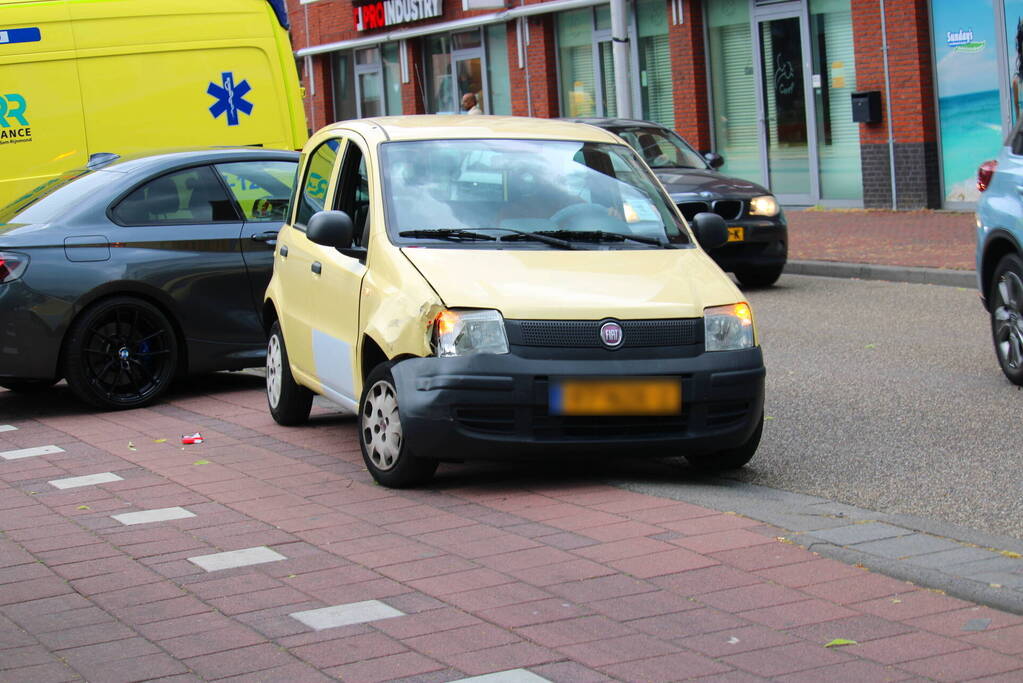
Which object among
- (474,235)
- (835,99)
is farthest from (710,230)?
(835,99)

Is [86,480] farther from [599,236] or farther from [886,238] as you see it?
[886,238]

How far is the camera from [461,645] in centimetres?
487

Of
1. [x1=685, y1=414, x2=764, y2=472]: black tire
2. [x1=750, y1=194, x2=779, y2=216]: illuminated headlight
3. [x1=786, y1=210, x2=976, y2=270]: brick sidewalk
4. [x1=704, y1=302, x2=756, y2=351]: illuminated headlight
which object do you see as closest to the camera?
[x1=704, y1=302, x2=756, y2=351]: illuminated headlight

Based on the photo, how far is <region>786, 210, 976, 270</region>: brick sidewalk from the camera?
646 inches

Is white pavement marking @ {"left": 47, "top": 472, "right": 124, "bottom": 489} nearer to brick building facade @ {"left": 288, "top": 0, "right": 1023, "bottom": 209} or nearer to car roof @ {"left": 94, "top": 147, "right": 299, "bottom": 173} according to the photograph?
car roof @ {"left": 94, "top": 147, "right": 299, "bottom": 173}

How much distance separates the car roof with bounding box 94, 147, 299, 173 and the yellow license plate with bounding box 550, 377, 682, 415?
4590 millimetres

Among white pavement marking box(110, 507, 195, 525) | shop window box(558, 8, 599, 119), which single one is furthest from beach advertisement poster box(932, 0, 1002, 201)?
white pavement marking box(110, 507, 195, 525)

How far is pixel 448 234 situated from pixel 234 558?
6.85 feet

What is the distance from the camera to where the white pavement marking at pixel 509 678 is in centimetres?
451

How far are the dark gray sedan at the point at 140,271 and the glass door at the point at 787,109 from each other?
1436 cm

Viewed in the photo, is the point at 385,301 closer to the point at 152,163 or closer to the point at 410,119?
the point at 410,119

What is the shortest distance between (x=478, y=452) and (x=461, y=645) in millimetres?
2052

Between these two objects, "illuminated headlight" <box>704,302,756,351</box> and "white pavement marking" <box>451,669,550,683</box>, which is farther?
"illuminated headlight" <box>704,302,756,351</box>

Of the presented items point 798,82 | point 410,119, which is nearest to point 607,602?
point 410,119
